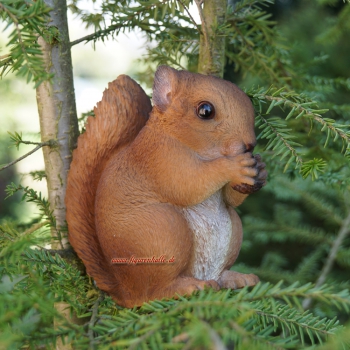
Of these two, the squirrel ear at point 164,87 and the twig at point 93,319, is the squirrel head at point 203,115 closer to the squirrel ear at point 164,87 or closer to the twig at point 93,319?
the squirrel ear at point 164,87

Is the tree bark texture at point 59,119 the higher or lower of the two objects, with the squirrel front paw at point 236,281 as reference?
higher

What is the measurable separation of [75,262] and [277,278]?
0.81 m

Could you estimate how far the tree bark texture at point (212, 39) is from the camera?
0.79m

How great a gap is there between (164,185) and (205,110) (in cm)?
13

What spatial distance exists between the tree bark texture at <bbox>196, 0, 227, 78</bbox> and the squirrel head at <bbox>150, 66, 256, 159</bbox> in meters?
0.14

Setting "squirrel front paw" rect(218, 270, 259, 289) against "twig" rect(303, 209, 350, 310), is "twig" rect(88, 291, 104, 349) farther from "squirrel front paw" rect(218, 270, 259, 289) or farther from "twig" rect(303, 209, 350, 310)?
"twig" rect(303, 209, 350, 310)

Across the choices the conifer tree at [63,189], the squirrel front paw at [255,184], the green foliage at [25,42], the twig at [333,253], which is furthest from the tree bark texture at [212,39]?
the twig at [333,253]

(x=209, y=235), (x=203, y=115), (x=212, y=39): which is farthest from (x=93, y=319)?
(x=212, y=39)

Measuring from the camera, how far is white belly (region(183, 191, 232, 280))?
67 cm

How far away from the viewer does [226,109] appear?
0.66 m

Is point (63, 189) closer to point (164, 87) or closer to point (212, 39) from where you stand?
point (164, 87)

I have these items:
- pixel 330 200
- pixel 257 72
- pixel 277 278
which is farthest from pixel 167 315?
pixel 330 200

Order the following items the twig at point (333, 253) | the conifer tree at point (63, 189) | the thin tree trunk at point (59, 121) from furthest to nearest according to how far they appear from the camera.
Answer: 1. the twig at point (333, 253)
2. the thin tree trunk at point (59, 121)
3. the conifer tree at point (63, 189)

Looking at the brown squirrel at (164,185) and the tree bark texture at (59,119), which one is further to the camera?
the tree bark texture at (59,119)
